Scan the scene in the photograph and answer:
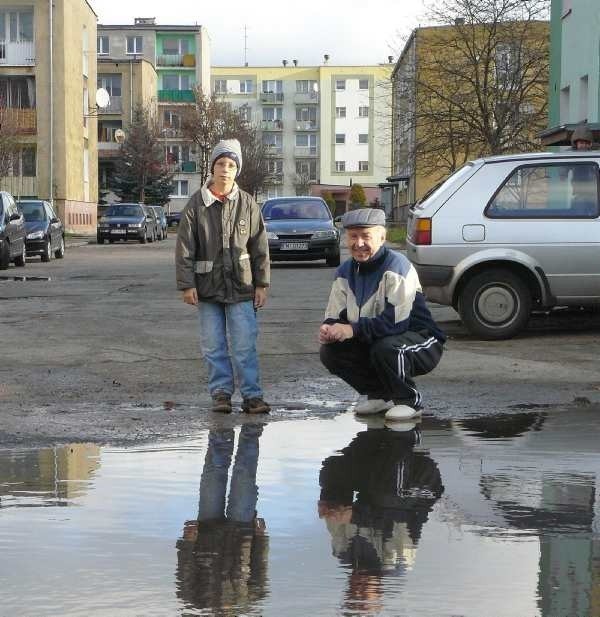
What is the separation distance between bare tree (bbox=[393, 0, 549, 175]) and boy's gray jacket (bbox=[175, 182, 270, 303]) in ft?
124

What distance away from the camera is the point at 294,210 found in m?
29.7

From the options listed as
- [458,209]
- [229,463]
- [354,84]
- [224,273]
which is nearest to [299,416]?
[224,273]

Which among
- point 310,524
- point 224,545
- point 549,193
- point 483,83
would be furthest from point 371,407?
A: point 483,83

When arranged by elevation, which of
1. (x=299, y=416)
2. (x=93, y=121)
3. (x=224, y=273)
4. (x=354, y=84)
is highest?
(x=354, y=84)

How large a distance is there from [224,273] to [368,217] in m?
1.07

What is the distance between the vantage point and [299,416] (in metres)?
7.91

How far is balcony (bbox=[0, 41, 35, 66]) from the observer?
59.9 metres

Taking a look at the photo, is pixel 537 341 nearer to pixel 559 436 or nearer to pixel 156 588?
pixel 559 436

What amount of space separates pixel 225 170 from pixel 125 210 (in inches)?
1795

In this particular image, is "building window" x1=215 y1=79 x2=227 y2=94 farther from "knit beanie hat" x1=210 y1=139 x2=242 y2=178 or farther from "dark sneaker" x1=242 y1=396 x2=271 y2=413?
"dark sneaker" x1=242 y1=396 x2=271 y2=413

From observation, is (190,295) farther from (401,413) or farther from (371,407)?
(401,413)

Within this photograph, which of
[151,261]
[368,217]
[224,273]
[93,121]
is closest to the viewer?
[368,217]

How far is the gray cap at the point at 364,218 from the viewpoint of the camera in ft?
24.7

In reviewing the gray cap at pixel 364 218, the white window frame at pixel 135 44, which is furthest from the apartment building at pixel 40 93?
the white window frame at pixel 135 44
